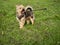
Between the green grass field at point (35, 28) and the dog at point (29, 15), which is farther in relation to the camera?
the dog at point (29, 15)

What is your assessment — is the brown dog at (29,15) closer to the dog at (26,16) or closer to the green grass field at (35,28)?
the dog at (26,16)

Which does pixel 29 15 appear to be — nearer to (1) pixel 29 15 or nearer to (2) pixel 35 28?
(1) pixel 29 15

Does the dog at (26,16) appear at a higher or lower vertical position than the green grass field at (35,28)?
higher

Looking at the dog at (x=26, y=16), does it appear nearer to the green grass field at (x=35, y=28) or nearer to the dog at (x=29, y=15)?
the dog at (x=29, y=15)

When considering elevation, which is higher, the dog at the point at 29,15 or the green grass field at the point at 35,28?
the dog at the point at 29,15

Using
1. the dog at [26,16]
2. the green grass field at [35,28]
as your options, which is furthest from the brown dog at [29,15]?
the green grass field at [35,28]

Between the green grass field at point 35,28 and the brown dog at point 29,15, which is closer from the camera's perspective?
the green grass field at point 35,28

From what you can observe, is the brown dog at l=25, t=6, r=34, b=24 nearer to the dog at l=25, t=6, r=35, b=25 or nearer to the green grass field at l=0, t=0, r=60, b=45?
the dog at l=25, t=6, r=35, b=25

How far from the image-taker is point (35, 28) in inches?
269

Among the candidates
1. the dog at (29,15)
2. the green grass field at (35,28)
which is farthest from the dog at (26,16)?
the green grass field at (35,28)

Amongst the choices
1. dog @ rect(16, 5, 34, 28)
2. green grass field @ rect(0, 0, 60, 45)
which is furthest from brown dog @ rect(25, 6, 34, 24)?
green grass field @ rect(0, 0, 60, 45)

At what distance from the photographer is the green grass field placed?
6191mm

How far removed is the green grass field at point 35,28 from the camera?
6191 mm

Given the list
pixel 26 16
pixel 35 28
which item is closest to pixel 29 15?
pixel 26 16
